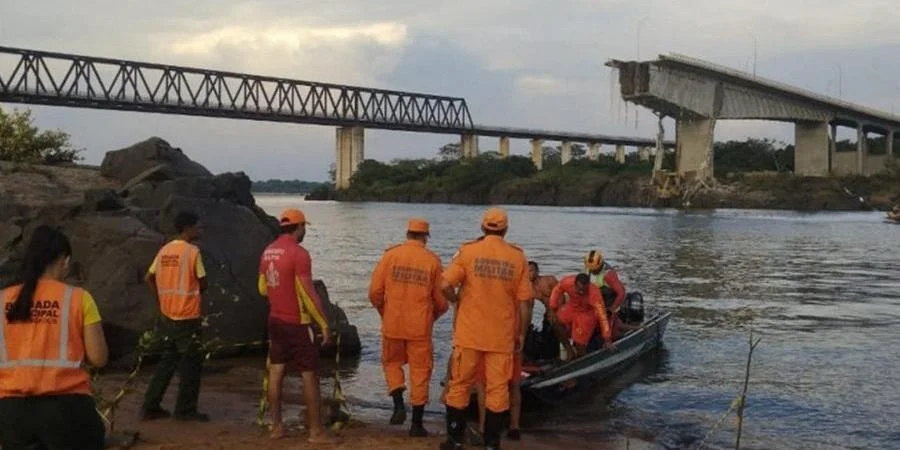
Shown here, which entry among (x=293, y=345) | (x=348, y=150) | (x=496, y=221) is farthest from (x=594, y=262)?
(x=348, y=150)

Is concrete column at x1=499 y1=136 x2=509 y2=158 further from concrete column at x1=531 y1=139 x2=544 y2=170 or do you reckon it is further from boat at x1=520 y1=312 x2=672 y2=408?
boat at x1=520 y1=312 x2=672 y2=408

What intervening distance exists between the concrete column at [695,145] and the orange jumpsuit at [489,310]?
89.6m

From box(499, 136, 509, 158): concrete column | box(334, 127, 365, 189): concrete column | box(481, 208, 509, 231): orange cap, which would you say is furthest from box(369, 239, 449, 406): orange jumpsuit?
box(499, 136, 509, 158): concrete column

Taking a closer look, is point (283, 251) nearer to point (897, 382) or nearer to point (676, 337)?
point (897, 382)

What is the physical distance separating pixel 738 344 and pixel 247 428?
1175cm

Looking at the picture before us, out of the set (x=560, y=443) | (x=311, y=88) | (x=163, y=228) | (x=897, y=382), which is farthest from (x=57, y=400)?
(x=311, y=88)

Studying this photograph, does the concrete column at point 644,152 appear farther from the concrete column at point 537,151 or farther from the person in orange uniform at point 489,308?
the person in orange uniform at point 489,308

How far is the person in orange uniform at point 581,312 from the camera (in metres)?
11.9

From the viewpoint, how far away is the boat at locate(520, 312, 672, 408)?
11.0 meters

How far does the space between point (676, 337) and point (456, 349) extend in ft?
39.2

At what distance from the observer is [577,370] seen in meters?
11.8

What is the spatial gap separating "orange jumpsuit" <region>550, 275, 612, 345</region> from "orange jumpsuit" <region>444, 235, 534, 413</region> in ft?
14.1

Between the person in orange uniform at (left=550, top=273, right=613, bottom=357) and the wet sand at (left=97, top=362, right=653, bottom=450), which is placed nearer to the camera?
the wet sand at (left=97, top=362, right=653, bottom=450)

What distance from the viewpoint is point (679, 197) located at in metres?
106
